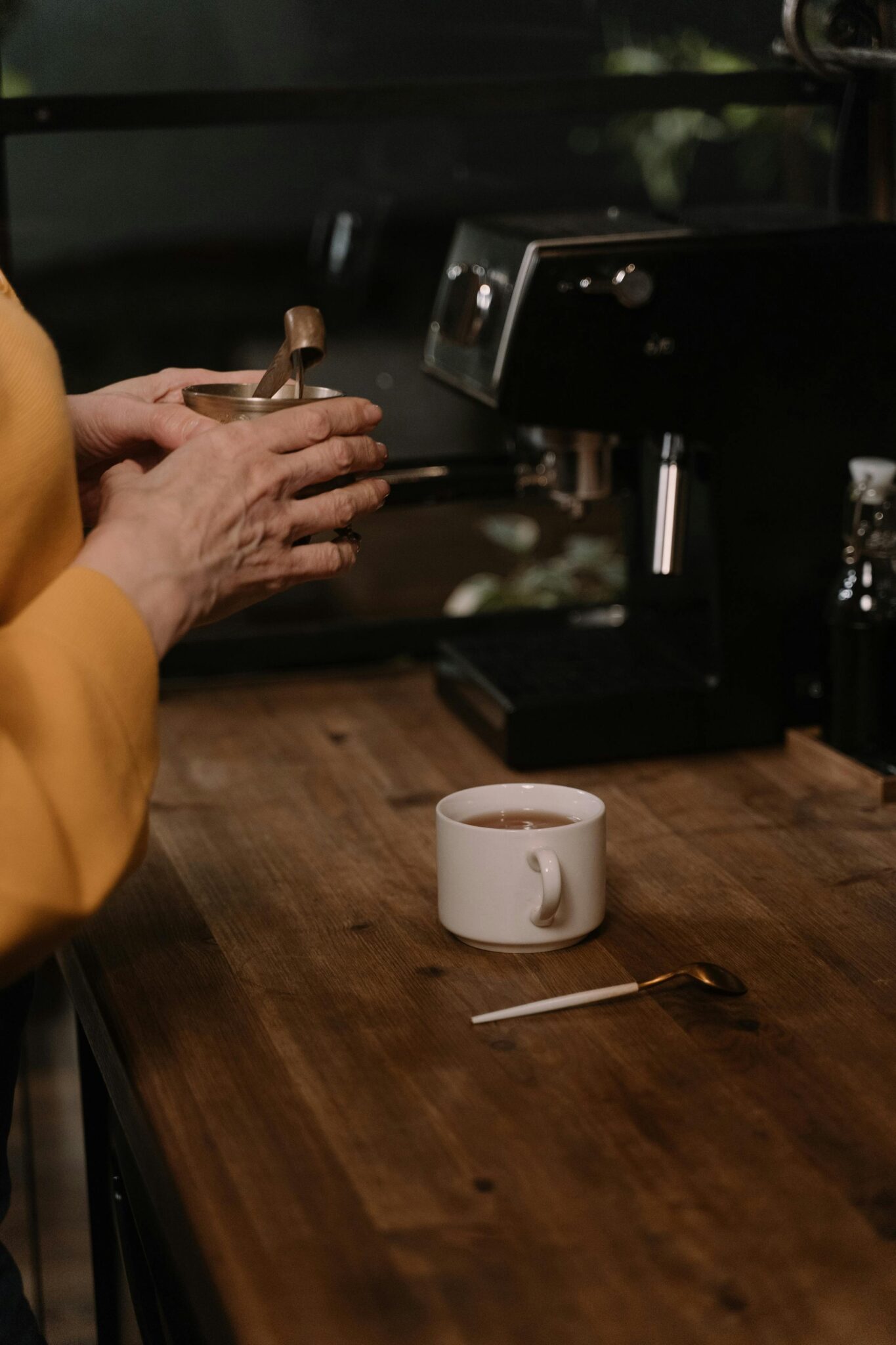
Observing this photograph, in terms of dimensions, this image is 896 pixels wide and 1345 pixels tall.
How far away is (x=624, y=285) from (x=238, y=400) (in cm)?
49

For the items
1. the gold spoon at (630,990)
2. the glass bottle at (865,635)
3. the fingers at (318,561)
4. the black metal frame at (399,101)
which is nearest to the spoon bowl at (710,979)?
the gold spoon at (630,990)

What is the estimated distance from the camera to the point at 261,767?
57.3 inches

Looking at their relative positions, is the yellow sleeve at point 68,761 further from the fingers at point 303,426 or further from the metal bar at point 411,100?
the metal bar at point 411,100

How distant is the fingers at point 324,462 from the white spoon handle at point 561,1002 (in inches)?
13.8

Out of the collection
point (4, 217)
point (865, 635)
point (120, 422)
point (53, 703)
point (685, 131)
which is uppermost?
point (685, 131)

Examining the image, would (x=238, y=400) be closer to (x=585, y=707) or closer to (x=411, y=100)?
(x=585, y=707)

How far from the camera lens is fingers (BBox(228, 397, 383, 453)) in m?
0.93

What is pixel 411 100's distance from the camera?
1665 mm

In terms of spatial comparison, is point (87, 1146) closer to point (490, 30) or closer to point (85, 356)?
point (85, 356)

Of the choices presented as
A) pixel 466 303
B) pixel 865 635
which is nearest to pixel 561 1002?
pixel 865 635

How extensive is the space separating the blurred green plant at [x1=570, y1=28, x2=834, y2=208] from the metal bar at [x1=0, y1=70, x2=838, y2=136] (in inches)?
0.7

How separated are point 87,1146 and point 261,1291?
0.63 meters

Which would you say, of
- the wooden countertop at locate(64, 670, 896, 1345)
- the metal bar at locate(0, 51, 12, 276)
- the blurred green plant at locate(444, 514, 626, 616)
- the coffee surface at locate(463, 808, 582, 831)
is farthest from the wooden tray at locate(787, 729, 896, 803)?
the metal bar at locate(0, 51, 12, 276)

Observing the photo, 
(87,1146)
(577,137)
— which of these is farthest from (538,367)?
(87,1146)
